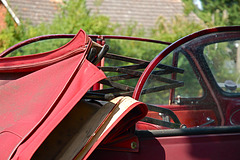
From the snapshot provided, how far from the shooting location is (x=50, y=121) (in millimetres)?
1772

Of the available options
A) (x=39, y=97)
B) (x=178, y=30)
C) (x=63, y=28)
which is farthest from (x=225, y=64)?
(x=178, y=30)

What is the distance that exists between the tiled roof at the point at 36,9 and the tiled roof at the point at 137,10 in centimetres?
187

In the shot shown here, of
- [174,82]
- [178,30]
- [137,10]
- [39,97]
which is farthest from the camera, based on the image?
[137,10]

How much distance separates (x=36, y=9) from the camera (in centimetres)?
1414

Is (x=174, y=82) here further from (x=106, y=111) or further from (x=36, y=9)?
(x=36, y=9)

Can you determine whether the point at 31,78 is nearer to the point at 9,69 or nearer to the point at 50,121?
the point at 9,69

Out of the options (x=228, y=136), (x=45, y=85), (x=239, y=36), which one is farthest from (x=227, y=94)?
(x=45, y=85)

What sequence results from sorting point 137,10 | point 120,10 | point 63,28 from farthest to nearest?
point 137,10
point 120,10
point 63,28

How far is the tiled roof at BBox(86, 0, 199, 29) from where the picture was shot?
15453 mm

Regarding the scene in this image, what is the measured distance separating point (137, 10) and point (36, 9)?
4973 mm

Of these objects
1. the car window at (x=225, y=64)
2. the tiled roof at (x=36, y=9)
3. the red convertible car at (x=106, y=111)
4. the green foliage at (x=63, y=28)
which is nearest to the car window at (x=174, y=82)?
the red convertible car at (x=106, y=111)

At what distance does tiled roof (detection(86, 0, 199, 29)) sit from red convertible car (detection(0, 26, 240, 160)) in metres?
12.6

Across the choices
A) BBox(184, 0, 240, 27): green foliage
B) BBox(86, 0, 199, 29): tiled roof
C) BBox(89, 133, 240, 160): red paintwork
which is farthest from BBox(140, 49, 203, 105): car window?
BBox(86, 0, 199, 29): tiled roof

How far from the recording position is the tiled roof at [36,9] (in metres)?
13.4
